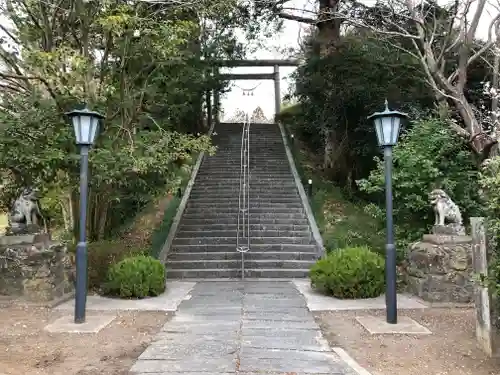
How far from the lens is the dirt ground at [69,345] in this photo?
4.38 metres

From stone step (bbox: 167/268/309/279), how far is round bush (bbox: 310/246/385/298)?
192 centimetres

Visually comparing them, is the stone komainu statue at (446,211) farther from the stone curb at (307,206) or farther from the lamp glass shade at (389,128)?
the stone curb at (307,206)

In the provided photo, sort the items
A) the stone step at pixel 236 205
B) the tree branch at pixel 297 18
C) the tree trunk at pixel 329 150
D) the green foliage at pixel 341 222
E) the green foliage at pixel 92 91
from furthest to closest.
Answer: the tree trunk at pixel 329 150
the tree branch at pixel 297 18
the stone step at pixel 236 205
the green foliage at pixel 341 222
the green foliage at pixel 92 91

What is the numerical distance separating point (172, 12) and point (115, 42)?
1443 millimetres

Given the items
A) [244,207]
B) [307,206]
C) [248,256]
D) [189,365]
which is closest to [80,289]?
[189,365]

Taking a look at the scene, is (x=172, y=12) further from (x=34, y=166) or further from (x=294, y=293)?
(x=294, y=293)

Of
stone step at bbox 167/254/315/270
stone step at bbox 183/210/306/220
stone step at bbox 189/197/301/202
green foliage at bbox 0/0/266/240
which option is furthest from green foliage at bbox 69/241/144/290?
stone step at bbox 189/197/301/202

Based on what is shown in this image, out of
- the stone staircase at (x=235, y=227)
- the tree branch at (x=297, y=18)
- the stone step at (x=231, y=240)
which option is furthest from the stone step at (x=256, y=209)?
the tree branch at (x=297, y=18)

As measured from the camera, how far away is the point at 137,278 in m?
7.72

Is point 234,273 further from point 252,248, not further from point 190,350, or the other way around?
point 190,350

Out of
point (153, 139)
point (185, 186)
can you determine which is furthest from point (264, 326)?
point (185, 186)

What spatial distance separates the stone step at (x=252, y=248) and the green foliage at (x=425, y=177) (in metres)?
1.75

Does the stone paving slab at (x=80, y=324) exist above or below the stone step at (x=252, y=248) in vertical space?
below

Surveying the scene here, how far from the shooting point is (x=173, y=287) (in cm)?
872
